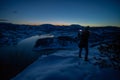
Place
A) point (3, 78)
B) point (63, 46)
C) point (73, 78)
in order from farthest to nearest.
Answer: point (63, 46)
point (3, 78)
point (73, 78)

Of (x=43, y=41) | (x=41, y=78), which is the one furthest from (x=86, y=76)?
(x=43, y=41)

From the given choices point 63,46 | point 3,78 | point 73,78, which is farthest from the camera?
point 63,46

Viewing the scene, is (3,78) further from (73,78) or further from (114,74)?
(114,74)

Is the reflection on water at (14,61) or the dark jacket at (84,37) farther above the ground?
the dark jacket at (84,37)

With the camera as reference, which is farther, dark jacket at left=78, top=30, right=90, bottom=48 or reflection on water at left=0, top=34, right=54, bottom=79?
reflection on water at left=0, top=34, right=54, bottom=79

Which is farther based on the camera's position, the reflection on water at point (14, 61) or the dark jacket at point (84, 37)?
the reflection on water at point (14, 61)

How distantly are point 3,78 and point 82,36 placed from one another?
837 cm

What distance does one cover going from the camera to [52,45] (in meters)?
32.7

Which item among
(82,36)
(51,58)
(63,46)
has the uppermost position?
(82,36)

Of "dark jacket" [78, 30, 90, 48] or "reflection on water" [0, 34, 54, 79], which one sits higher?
"dark jacket" [78, 30, 90, 48]

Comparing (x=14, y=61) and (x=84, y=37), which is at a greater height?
(x=84, y=37)

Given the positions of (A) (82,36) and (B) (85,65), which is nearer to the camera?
(B) (85,65)

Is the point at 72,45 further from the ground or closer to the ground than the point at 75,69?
closer to the ground

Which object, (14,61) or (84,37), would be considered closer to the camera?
(84,37)
